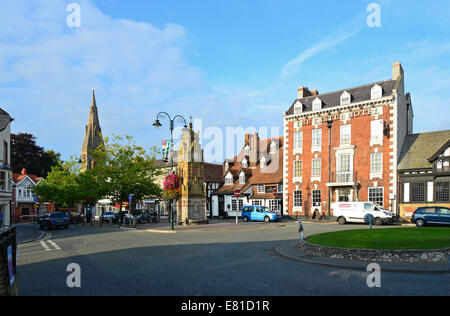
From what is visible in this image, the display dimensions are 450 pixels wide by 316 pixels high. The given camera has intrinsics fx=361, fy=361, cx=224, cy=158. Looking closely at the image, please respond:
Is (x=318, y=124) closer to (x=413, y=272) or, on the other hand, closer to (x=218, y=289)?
(x=413, y=272)

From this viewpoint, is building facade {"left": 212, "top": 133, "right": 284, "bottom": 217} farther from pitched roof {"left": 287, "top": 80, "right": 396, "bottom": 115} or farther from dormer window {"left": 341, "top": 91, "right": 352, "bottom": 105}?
dormer window {"left": 341, "top": 91, "right": 352, "bottom": 105}

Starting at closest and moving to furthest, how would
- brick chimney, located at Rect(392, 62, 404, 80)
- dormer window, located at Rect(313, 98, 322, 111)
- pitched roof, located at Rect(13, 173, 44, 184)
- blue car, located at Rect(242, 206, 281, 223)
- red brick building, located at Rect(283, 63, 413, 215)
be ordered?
1. red brick building, located at Rect(283, 63, 413, 215)
2. blue car, located at Rect(242, 206, 281, 223)
3. brick chimney, located at Rect(392, 62, 404, 80)
4. dormer window, located at Rect(313, 98, 322, 111)
5. pitched roof, located at Rect(13, 173, 44, 184)

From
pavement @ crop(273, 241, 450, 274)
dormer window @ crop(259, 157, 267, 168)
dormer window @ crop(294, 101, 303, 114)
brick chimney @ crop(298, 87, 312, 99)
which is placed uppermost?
brick chimney @ crop(298, 87, 312, 99)

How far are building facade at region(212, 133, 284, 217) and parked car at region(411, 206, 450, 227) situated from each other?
18108mm

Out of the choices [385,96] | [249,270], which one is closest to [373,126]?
[385,96]

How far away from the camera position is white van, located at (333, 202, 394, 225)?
2936 cm

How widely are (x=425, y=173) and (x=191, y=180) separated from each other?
22.1 meters

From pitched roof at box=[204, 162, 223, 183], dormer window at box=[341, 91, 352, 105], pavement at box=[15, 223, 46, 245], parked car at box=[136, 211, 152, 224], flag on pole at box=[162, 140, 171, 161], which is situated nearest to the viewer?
pavement at box=[15, 223, 46, 245]

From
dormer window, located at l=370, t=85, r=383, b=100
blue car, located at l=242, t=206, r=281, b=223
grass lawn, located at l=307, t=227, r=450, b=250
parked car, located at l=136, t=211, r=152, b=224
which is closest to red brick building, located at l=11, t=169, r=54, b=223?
parked car, located at l=136, t=211, r=152, b=224

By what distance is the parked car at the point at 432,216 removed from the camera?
26125 millimetres

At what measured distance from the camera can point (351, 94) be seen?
131 ft

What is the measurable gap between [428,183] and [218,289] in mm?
31929

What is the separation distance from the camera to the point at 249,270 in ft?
35.0

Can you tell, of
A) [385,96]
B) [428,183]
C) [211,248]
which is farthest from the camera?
[385,96]
